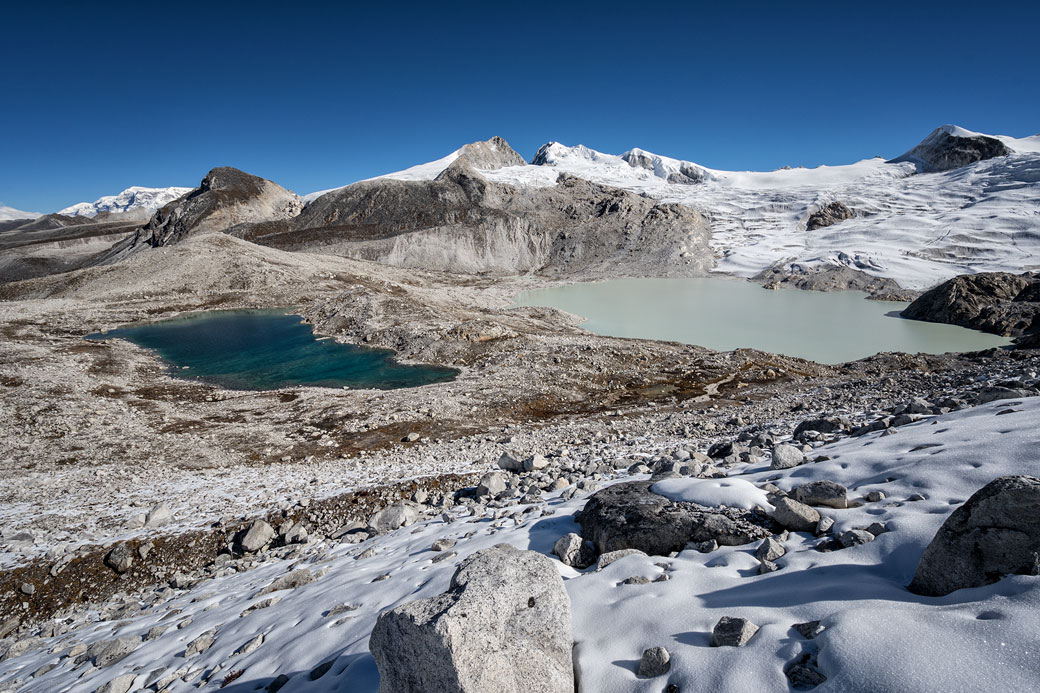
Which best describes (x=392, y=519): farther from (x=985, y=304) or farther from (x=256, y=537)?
(x=985, y=304)

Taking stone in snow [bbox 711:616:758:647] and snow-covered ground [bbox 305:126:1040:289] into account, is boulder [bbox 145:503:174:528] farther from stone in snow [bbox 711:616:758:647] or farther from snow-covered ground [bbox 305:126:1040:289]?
snow-covered ground [bbox 305:126:1040:289]

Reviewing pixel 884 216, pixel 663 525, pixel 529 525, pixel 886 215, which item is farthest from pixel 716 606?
pixel 886 215

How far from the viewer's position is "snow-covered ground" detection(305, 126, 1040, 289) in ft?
245

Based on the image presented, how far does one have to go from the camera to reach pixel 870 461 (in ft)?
22.3

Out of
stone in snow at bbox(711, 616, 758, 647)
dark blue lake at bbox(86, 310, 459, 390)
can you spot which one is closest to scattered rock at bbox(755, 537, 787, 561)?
stone in snow at bbox(711, 616, 758, 647)

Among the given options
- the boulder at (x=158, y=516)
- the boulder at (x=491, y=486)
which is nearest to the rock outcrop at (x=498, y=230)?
the boulder at (x=491, y=486)

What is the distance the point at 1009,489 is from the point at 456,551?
19.4ft

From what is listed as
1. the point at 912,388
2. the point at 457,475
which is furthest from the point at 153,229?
the point at 912,388

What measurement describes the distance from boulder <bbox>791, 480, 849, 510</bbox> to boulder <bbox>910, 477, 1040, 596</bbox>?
179 centimetres

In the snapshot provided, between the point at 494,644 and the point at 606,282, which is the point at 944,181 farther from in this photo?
the point at 494,644

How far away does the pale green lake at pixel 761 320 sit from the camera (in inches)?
1426

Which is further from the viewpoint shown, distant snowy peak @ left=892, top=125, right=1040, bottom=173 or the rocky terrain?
distant snowy peak @ left=892, top=125, right=1040, bottom=173

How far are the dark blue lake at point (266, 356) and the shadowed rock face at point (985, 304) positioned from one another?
4453 centimetres

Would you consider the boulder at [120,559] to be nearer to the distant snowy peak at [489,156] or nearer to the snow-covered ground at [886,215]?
the snow-covered ground at [886,215]
